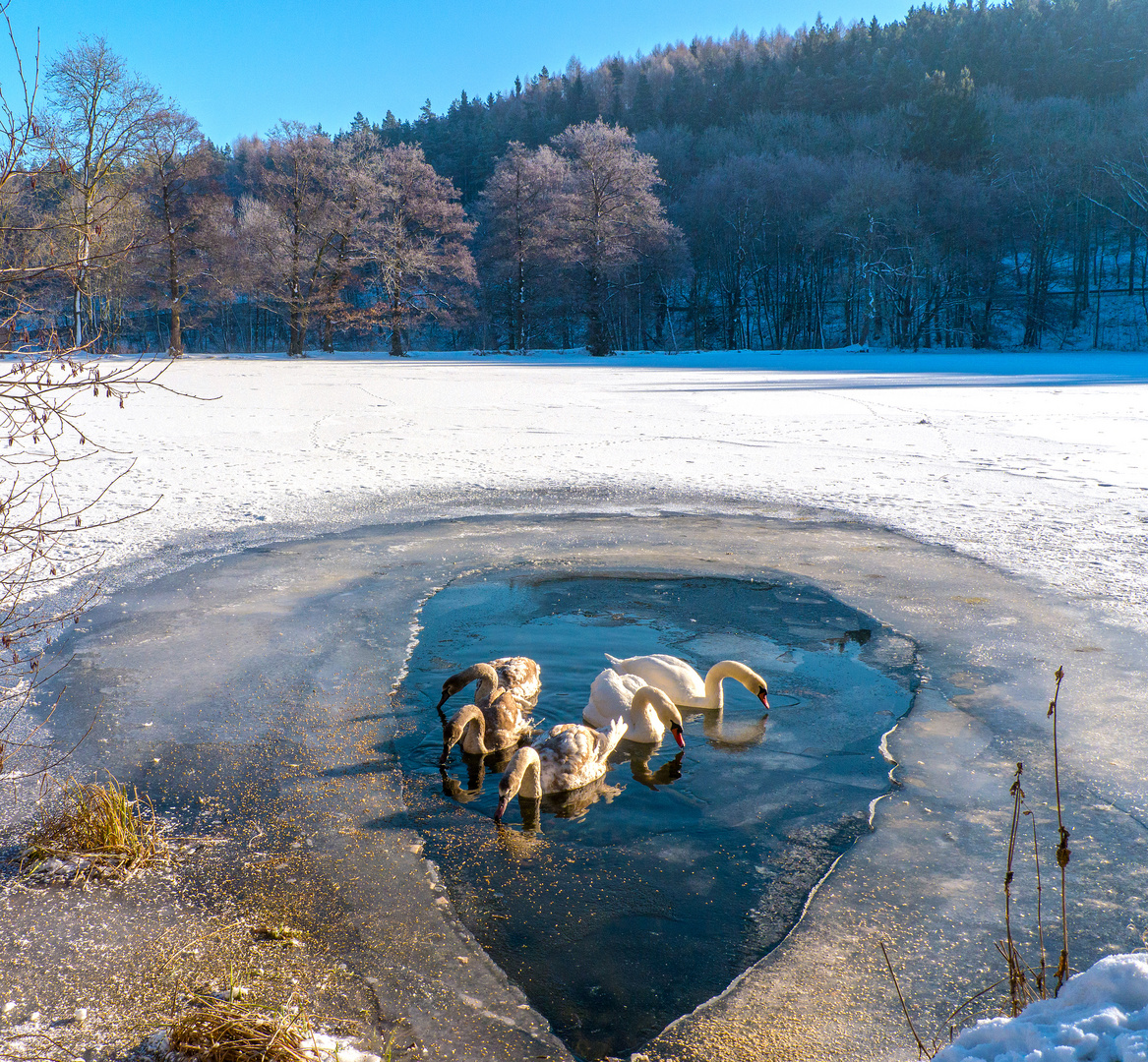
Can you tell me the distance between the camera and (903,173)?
47.4 meters

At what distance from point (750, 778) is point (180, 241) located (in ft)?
138

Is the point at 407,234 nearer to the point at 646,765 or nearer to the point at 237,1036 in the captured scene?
the point at 646,765

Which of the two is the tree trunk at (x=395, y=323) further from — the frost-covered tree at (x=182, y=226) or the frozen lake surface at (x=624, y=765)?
the frozen lake surface at (x=624, y=765)

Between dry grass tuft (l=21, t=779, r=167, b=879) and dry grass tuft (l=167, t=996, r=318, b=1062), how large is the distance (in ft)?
3.45

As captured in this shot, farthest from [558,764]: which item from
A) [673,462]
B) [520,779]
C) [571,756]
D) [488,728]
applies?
[673,462]

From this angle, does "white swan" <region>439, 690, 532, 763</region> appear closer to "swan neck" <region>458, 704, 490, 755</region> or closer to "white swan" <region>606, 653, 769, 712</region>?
"swan neck" <region>458, 704, 490, 755</region>

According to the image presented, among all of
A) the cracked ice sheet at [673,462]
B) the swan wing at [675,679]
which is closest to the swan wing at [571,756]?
the swan wing at [675,679]

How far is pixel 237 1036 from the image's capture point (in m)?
2.29

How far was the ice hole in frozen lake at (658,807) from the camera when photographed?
290 cm

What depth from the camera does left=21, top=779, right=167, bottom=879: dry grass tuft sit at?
322cm

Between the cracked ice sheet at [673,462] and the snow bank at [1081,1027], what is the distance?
4.85 metres

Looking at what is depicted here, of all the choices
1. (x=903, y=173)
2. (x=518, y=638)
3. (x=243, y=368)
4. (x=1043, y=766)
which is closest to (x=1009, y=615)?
(x=1043, y=766)

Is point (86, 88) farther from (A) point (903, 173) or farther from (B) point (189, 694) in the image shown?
(A) point (903, 173)

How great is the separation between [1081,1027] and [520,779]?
2521 millimetres
